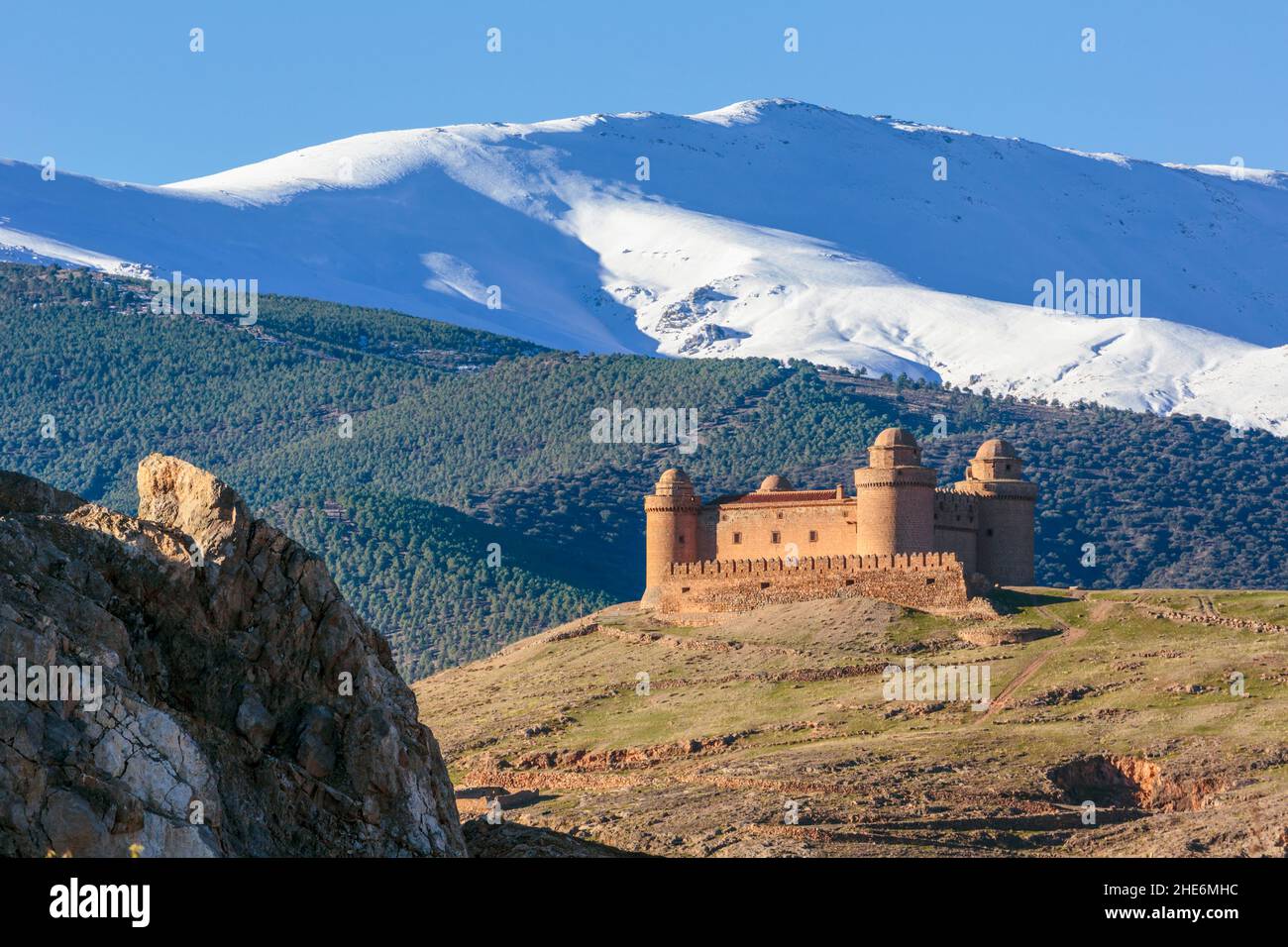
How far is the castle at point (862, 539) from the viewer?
82312 mm

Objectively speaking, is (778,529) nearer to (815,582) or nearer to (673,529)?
(673,529)

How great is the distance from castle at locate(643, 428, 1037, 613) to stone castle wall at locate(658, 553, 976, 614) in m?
0.04

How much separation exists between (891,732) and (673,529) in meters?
24.2

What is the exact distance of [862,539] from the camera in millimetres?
85438

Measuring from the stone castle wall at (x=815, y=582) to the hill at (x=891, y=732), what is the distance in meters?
1.04

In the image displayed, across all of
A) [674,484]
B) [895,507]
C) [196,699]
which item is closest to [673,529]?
[674,484]

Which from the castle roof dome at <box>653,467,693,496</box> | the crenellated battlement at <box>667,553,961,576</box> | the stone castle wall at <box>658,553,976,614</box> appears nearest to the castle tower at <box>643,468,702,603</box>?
the castle roof dome at <box>653,467,693,496</box>

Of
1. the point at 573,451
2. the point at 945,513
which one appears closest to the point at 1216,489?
the point at 573,451

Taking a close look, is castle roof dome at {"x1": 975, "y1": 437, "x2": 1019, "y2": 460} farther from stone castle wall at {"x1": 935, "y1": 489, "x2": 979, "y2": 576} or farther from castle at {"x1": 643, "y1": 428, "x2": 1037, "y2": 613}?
stone castle wall at {"x1": 935, "y1": 489, "x2": 979, "y2": 576}

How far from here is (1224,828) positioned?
54.9 metres

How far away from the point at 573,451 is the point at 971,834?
131 meters

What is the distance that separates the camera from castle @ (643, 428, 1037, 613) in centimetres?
8231
